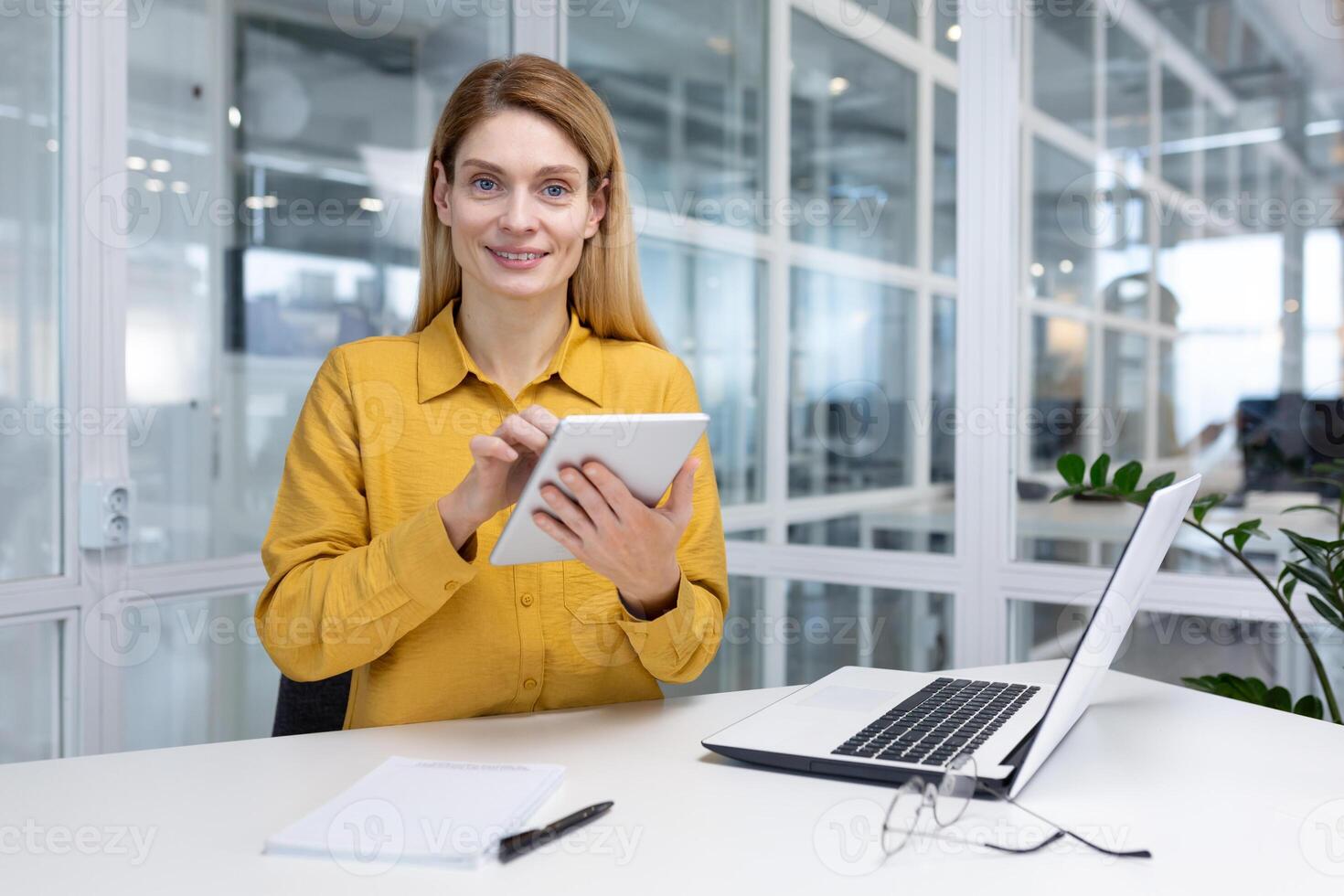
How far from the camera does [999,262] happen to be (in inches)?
101

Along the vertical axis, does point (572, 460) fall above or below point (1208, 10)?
below

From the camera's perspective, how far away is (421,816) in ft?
3.25

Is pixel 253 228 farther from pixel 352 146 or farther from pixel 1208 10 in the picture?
pixel 1208 10

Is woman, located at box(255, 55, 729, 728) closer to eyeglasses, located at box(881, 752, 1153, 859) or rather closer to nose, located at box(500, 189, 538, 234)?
nose, located at box(500, 189, 538, 234)

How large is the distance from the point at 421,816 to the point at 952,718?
0.61 metres

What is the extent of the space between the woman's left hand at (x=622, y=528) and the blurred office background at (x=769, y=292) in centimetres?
138

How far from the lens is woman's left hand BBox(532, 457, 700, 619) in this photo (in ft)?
3.83

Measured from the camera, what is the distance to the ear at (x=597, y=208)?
173cm

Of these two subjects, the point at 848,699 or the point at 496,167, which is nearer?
the point at 848,699

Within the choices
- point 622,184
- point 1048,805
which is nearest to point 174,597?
point 622,184

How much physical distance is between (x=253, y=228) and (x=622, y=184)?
3.93 ft

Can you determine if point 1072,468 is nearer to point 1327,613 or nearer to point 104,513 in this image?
point 1327,613

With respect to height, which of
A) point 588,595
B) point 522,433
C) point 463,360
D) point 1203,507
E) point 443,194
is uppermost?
point 443,194

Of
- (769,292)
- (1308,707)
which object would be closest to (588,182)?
(769,292)
